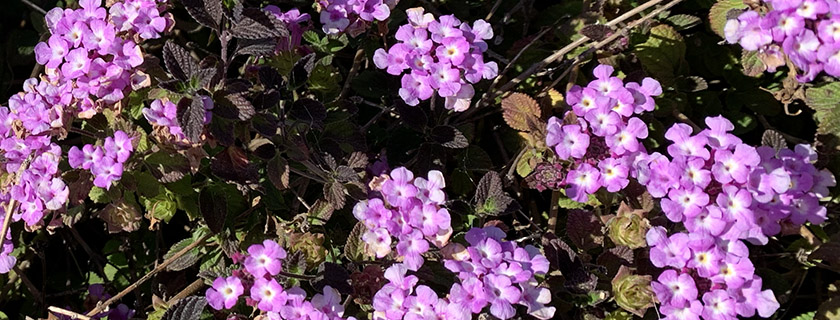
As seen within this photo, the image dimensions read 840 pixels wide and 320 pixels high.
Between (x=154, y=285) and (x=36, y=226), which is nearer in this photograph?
(x=36, y=226)

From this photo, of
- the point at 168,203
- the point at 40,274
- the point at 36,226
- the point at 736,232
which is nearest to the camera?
the point at 736,232

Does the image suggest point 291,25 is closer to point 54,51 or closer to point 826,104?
point 54,51

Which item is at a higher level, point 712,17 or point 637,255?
point 712,17

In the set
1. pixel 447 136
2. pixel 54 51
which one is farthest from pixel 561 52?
pixel 54 51

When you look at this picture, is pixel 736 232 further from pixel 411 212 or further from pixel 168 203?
pixel 168 203

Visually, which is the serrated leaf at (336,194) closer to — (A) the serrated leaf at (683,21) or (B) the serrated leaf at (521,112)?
(B) the serrated leaf at (521,112)

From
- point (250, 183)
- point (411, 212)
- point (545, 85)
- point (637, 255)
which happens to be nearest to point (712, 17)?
point (545, 85)

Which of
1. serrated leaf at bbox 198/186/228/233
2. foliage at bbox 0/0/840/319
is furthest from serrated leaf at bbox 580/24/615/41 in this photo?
serrated leaf at bbox 198/186/228/233
